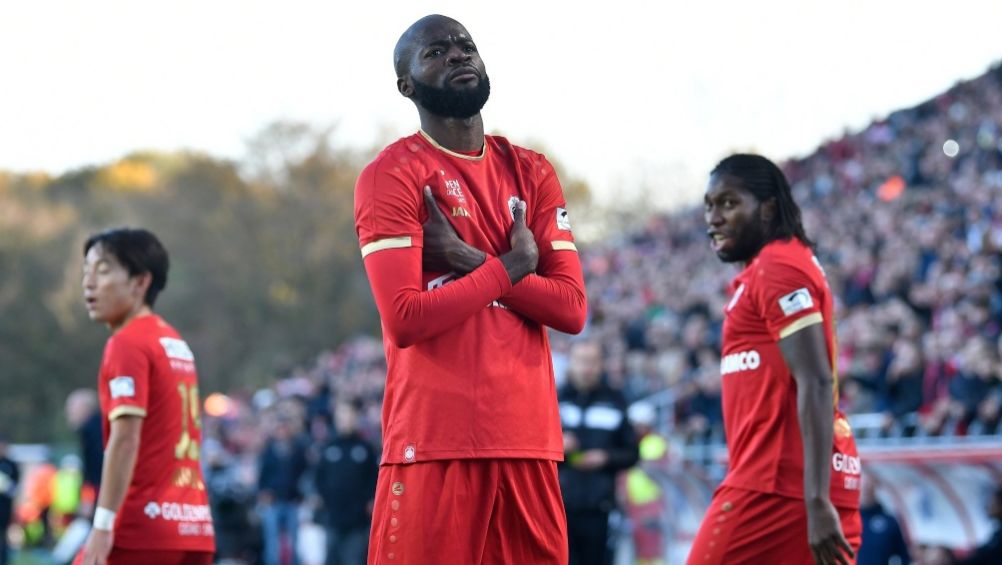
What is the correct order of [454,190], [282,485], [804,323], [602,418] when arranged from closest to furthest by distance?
[454,190], [804,323], [602,418], [282,485]

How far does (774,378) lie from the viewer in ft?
17.4

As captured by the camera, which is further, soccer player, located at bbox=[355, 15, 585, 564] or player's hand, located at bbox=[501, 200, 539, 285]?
player's hand, located at bbox=[501, 200, 539, 285]

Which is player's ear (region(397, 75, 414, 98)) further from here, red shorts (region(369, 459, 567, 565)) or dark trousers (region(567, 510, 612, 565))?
dark trousers (region(567, 510, 612, 565))

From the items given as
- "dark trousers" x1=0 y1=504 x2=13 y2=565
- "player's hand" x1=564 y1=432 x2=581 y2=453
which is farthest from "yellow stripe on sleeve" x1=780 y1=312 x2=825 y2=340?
"dark trousers" x1=0 y1=504 x2=13 y2=565

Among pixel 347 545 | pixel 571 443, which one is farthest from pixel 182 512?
pixel 347 545

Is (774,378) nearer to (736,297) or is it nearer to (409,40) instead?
(736,297)

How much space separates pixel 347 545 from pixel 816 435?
9.55 m

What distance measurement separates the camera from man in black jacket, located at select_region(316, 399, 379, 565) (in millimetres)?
14000

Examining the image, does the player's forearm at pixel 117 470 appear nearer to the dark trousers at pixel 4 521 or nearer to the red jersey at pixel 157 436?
the red jersey at pixel 157 436

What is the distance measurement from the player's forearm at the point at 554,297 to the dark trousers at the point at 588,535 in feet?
18.8

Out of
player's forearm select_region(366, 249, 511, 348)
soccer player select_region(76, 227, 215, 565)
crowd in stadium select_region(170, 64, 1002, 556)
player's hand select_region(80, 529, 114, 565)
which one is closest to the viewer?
player's forearm select_region(366, 249, 511, 348)

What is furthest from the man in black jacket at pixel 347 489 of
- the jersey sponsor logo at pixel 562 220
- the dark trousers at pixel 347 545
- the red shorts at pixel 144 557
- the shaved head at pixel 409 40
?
A: the shaved head at pixel 409 40

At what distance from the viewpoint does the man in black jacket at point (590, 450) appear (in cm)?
1000

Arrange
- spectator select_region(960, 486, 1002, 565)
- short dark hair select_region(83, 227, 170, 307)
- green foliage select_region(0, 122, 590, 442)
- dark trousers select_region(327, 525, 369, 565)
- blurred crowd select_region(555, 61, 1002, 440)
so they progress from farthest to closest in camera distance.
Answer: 1. green foliage select_region(0, 122, 590, 442)
2. dark trousers select_region(327, 525, 369, 565)
3. blurred crowd select_region(555, 61, 1002, 440)
4. spectator select_region(960, 486, 1002, 565)
5. short dark hair select_region(83, 227, 170, 307)
